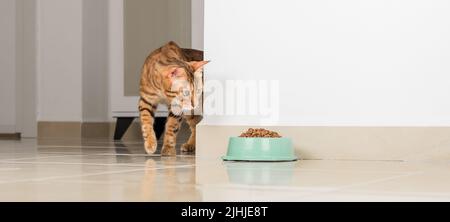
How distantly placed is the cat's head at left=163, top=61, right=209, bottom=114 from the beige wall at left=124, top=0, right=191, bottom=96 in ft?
7.40

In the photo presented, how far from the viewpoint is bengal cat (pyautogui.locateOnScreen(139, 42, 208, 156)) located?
246cm

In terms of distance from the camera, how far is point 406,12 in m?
2.16

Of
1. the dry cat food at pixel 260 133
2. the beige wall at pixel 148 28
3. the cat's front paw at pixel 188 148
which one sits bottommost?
the cat's front paw at pixel 188 148

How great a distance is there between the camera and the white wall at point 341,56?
2.14m

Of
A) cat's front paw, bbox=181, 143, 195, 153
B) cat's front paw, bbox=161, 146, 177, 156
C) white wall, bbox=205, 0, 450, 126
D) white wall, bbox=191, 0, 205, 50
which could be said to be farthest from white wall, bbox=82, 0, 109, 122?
white wall, bbox=205, 0, 450, 126

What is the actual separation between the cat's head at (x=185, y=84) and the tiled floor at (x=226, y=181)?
0.43m

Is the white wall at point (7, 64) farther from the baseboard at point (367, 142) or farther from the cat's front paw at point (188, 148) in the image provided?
the baseboard at point (367, 142)

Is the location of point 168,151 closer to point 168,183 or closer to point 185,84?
point 185,84

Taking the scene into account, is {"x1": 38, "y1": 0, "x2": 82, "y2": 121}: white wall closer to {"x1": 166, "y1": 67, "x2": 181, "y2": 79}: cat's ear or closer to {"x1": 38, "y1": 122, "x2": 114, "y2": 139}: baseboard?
{"x1": 38, "y1": 122, "x2": 114, "y2": 139}: baseboard

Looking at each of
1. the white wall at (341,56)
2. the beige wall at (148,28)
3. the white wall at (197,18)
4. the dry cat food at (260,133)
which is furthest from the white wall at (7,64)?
the dry cat food at (260,133)

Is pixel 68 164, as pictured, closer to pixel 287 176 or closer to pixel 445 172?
pixel 287 176

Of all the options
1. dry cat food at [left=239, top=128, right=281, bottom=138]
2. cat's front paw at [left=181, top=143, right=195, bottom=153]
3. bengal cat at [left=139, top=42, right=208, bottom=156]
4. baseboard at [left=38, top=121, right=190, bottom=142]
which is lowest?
baseboard at [left=38, top=121, right=190, bottom=142]
